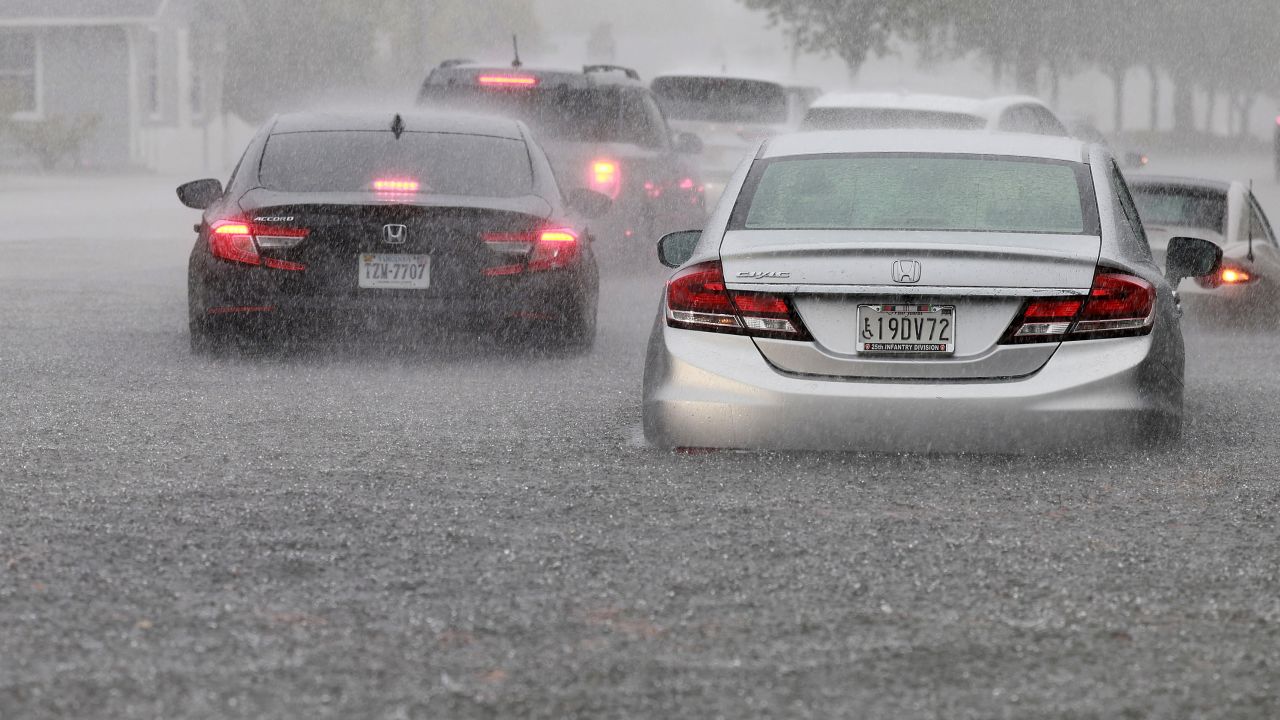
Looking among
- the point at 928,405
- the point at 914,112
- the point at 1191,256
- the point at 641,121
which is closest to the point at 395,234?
the point at 1191,256

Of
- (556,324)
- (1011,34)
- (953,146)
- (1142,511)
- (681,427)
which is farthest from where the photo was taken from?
(1011,34)

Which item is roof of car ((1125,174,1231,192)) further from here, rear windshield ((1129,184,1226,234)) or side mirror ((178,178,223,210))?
side mirror ((178,178,223,210))

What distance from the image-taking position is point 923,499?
22.4 feet

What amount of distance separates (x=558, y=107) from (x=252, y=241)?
619cm

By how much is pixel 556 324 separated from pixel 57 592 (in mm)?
5541

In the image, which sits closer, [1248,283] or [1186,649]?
[1186,649]

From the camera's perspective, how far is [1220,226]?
13133 millimetres

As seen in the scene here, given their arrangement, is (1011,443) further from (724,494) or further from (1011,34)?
(1011,34)

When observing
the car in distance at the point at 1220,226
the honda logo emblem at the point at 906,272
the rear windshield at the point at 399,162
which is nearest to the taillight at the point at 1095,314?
the honda logo emblem at the point at 906,272

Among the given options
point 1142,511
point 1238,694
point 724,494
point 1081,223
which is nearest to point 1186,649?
point 1238,694

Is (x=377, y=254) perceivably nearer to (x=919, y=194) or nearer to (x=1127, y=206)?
(x=919, y=194)

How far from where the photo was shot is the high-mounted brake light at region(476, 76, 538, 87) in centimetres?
1605

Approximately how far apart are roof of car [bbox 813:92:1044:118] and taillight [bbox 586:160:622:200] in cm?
217

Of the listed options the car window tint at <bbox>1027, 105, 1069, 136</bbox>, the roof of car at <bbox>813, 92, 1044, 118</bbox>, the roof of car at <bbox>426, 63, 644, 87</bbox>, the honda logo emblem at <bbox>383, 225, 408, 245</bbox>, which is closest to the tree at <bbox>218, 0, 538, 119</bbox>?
the car window tint at <bbox>1027, 105, 1069, 136</bbox>
